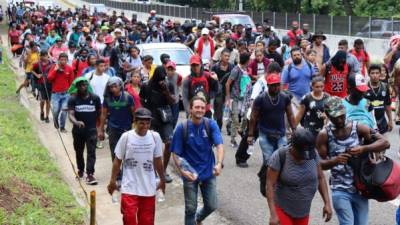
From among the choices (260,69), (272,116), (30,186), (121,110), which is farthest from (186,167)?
(260,69)

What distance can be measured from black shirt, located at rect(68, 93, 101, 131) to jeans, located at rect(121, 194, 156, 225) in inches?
131

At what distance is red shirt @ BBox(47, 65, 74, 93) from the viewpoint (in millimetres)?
14039

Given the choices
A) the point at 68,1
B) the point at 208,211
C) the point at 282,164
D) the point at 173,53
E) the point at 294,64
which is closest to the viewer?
the point at 282,164

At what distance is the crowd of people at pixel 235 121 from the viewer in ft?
19.6

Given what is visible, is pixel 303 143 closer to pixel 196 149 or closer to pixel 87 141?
pixel 196 149

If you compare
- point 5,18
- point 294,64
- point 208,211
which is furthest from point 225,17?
point 5,18

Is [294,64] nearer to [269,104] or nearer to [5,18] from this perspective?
[269,104]

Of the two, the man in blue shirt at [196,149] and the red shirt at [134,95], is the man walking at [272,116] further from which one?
the red shirt at [134,95]

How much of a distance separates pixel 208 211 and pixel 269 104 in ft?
6.02

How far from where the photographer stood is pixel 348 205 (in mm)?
6086

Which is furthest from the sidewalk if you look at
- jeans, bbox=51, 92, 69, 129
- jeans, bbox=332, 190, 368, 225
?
jeans, bbox=332, 190, 368, 225

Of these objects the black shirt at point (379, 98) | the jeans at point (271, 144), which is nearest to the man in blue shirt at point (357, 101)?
the jeans at point (271, 144)

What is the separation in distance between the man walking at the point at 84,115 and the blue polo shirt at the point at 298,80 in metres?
2.97

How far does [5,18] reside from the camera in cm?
5644
